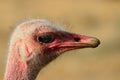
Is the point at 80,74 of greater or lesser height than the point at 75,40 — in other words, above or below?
below

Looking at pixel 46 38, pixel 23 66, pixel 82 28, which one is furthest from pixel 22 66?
pixel 82 28

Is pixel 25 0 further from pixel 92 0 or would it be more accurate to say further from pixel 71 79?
pixel 71 79

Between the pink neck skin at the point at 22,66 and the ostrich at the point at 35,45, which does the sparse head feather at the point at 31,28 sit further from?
the pink neck skin at the point at 22,66

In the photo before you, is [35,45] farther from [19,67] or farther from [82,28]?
[82,28]

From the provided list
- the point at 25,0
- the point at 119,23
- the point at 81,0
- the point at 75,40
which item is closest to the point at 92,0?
the point at 81,0

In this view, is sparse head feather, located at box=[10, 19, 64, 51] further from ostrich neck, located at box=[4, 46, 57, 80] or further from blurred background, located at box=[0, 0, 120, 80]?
blurred background, located at box=[0, 0, 120, 80]

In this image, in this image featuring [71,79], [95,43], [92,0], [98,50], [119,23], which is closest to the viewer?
[95,43]
